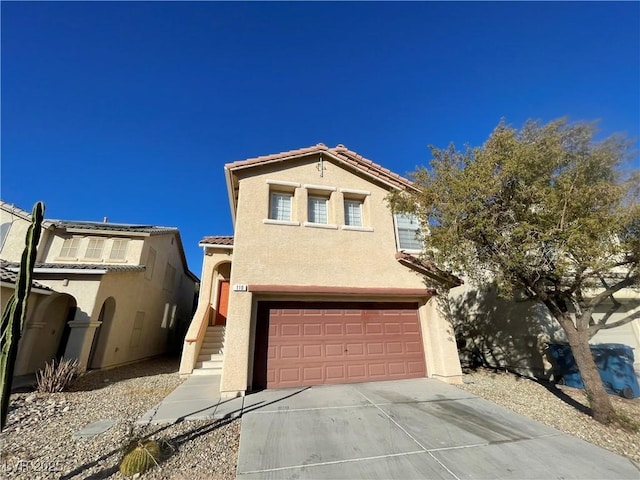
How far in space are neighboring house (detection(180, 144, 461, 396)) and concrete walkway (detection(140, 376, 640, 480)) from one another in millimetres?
1289

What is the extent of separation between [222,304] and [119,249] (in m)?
5.96

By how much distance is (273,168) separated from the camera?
10539 millimetres

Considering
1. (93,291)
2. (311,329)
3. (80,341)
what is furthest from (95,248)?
(311,329)

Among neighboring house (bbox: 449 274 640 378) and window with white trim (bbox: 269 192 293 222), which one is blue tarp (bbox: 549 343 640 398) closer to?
neighboring house (bbox: 449 274 640 378)

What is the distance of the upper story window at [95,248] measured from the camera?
13.9 meters

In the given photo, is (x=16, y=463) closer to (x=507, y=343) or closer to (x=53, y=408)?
(x=53, y=408)

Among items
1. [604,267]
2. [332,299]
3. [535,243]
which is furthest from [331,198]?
[604,267]

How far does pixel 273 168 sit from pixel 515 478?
10068 mm

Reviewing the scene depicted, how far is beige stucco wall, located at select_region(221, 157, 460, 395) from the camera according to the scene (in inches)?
325

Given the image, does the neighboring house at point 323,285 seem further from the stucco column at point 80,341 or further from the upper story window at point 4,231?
the upper story window at point 4,231

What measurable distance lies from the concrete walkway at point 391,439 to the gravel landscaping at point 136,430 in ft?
1.37

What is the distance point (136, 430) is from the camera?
554cm

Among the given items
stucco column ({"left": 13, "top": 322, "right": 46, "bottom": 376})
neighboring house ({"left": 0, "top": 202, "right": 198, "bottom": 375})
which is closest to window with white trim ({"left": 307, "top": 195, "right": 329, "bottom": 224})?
neighboring house ({"left": 0, "top": 202, "right": 198, "bottom": 375})

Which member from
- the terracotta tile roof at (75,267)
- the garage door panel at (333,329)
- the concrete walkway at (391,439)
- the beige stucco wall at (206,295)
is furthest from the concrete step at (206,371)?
the terracotta tile roof at (75,267)
